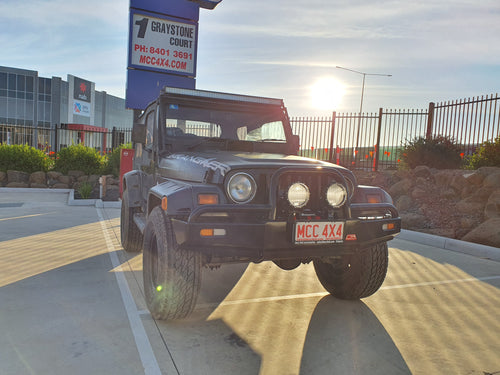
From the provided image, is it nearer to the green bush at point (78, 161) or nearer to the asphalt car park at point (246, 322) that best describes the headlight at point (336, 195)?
the asphalt car park at point (246, 322)

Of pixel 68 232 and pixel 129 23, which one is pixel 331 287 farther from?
pixel 129 23

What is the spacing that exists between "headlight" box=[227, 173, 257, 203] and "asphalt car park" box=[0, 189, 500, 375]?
1073 millimetres

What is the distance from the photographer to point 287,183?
308cm

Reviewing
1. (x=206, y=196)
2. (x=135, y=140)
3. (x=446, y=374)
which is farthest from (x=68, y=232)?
(x=446, y=374)

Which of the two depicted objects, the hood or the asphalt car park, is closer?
the asphalt car park

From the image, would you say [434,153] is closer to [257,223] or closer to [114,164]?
[257,223]

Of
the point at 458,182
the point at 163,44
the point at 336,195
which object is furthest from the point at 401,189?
the point at 336,195

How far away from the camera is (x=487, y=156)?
9992 millimetres

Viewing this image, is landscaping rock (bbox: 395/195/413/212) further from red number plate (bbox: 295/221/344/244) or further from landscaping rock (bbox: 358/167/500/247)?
red number plate (bbox: 295/221/344/244)

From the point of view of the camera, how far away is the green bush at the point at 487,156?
9773 mm

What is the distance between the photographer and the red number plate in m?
2.82

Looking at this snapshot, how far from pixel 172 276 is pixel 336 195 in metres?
1.43

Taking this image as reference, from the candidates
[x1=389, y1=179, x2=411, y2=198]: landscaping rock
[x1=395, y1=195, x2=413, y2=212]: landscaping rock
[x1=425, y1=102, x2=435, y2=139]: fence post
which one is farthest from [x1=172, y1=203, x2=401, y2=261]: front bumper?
[x1=425, y1=102, x2=435, y2=139]: fence post

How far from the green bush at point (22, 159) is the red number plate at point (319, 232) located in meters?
13.5
